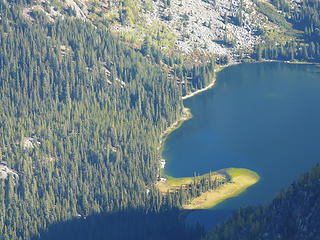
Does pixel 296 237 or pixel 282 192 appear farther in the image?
pixel 282 192

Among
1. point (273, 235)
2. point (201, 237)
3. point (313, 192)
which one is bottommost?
point (201, 237)

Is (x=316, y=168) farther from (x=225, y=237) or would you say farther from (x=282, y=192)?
(x=225, y=237)

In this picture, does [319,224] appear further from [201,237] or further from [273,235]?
[201,237]

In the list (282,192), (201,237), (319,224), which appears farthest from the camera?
(201,237)

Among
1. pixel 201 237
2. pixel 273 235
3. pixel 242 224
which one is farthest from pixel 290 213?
pixel 201 237

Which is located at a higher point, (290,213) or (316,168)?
(316,168)

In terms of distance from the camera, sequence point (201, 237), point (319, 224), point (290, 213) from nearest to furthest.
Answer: point (319, 224), point (290, 213), point (201, 237)
